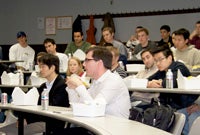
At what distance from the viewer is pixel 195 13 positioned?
890cm

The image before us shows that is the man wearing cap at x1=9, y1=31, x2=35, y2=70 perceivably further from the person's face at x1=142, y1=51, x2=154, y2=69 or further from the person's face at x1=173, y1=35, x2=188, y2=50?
the person's face at x1=142, y1=51, x2=154, y2=69

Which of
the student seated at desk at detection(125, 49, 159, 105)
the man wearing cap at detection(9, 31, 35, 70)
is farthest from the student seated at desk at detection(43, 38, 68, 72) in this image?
the student seated at desk at detection(125, 49, 159, 105)

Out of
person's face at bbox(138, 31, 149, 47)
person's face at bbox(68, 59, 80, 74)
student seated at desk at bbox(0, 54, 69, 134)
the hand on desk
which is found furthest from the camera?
person's face at bbox(138, 31, 149, 47)

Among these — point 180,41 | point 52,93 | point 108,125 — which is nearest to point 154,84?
point 52,93

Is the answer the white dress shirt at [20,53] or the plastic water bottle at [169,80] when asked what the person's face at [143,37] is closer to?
the plastic water bottle at [169,80]

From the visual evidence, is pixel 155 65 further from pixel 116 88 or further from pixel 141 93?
pixel 116 88

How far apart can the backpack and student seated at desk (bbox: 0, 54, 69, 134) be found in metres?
0.90

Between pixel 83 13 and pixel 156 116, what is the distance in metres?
7.62

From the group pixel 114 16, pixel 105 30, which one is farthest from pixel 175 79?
pixel 114 16

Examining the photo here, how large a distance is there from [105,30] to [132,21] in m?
2.47

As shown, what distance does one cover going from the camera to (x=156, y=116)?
2.92 m

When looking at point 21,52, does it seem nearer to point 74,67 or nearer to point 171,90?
point 74,67

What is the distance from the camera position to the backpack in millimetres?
2773

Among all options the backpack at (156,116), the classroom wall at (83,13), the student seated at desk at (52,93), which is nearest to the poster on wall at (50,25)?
the classroom wall at (83,13)
